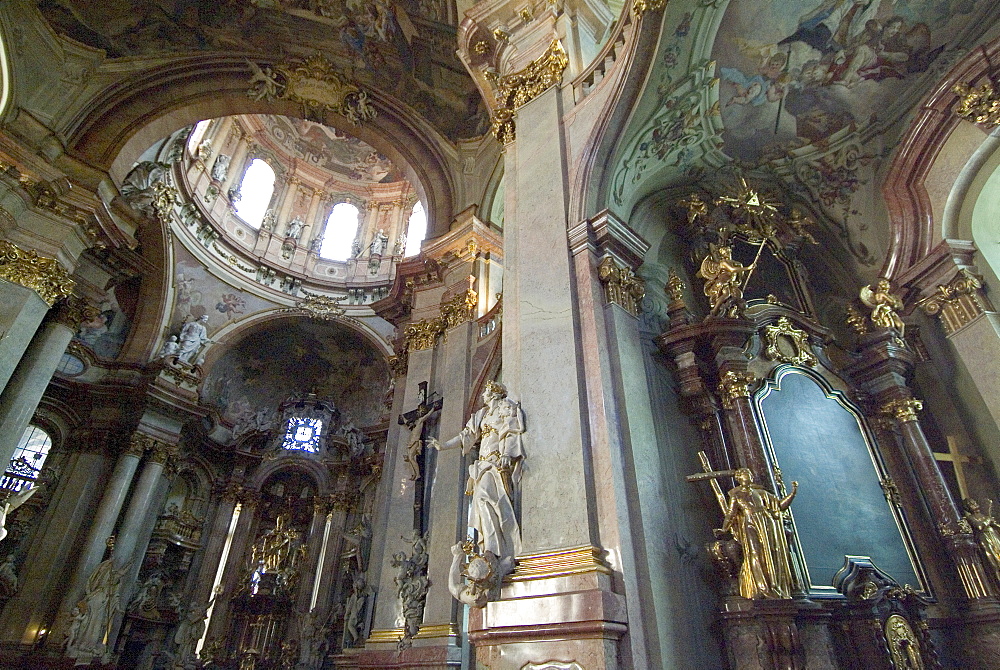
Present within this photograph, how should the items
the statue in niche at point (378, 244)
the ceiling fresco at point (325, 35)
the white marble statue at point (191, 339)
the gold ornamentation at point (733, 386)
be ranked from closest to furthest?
1. the gold ornamentation at point (733, 386)
2. the ceiling fresco at point (325, 35)
3. the white marble statue at point (191, 339)
4. the statue in niche at point (378, 244)

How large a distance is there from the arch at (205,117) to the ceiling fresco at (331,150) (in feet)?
23.3

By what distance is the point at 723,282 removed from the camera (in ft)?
19.4

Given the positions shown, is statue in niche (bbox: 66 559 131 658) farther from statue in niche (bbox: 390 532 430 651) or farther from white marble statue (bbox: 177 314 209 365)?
statue in niche (bbox: 390 532 430 651)

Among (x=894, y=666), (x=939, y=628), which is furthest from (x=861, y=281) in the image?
(x=894, y=666)

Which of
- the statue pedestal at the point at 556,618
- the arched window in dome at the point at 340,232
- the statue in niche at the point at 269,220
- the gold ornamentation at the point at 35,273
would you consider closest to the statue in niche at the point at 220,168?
the statue in niche at the point at 269,220

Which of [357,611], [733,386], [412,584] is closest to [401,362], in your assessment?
[357,611]

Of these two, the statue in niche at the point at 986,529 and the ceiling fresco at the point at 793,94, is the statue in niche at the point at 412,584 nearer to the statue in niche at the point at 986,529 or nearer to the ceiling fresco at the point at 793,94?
the ceiling fresco at the point at 793,94

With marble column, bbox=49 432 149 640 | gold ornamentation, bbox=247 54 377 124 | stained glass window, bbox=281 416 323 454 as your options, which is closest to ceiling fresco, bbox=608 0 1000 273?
gold ornamentation, bbox=247 54 377 124

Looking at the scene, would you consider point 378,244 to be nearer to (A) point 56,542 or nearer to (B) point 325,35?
(B) point 325,35

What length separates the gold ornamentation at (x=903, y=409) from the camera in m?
6.34

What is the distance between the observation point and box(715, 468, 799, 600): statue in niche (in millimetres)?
4332

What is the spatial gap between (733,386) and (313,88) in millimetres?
10142

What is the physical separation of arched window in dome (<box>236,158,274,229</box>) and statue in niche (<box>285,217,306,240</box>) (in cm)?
86

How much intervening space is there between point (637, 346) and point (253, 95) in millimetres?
10139
